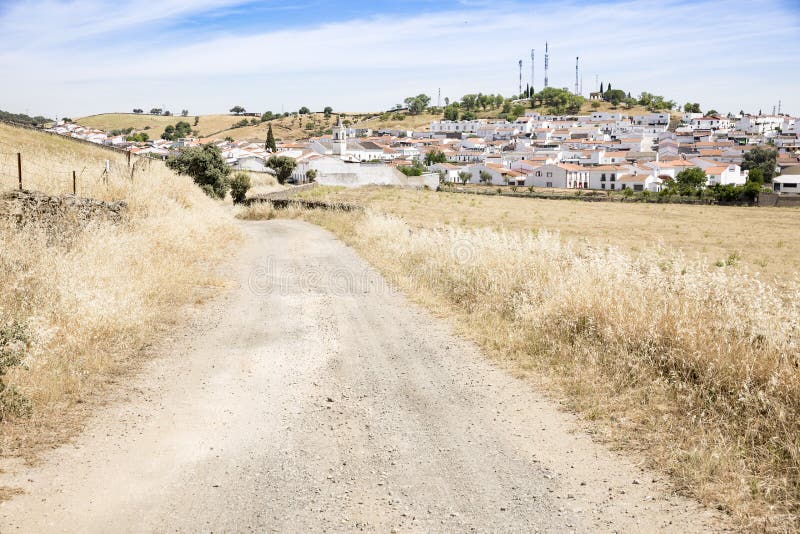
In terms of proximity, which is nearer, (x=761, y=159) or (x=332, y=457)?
(x=332, y=457)

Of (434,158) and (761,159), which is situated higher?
(434,158)

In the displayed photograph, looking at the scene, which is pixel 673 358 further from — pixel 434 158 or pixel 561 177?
pixel 434 158

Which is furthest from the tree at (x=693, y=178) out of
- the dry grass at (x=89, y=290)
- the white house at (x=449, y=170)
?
the dry grass at (x=89, y=290)

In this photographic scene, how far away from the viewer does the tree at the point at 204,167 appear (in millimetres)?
38909

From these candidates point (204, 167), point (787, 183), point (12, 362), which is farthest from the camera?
point (787, 183)

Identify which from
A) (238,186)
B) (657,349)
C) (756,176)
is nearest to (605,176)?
(756,176)

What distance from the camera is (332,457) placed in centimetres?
522

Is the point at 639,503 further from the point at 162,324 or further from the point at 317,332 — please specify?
the point at 162,324

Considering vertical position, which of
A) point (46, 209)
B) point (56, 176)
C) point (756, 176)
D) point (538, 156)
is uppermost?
point (538, 156)

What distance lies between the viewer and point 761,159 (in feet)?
403

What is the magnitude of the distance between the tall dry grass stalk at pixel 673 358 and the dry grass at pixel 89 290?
5025mm

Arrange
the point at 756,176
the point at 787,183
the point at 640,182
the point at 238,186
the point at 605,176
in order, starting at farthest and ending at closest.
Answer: the point at 605,176 → the point at 756,176 → the point at 640,182 → the point at 787,183 → the point at 238,186

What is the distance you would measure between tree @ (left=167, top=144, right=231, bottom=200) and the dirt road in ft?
108

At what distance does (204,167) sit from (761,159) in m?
124
